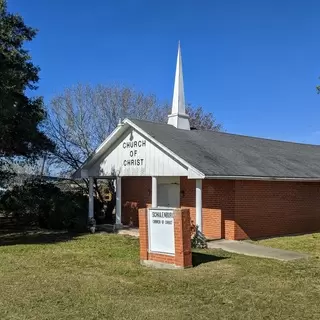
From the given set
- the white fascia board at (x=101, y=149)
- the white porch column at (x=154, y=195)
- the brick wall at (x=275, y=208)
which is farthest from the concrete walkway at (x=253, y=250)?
the white fascia board at (x=101, y=149)

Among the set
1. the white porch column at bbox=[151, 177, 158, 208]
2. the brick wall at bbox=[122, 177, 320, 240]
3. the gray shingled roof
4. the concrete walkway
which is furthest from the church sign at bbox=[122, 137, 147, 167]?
the concrete walkway

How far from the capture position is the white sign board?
34.3ft

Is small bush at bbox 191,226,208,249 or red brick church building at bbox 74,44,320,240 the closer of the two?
small bush at bbox 191,226,208,249

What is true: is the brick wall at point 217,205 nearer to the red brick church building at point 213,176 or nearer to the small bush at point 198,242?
the red brick church building at point 213,176

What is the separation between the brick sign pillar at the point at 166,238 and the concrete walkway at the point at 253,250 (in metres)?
3.02

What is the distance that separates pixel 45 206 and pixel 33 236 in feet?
9.59

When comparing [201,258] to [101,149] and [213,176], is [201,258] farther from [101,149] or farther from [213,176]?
[101,149]

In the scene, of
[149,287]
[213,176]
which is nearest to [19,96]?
[213,176]

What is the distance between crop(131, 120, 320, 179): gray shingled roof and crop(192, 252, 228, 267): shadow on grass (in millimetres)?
2984

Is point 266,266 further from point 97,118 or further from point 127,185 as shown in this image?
point 97,118

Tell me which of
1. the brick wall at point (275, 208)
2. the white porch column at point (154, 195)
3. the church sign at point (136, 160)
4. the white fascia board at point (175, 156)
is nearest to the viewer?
the white fascia board at point (175, 156)

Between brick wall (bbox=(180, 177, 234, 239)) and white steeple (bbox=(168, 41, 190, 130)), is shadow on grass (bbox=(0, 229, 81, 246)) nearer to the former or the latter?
brick wall (bbox=(180, 177, 234, 239))

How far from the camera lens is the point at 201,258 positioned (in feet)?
38.2

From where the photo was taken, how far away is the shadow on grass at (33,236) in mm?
15672
